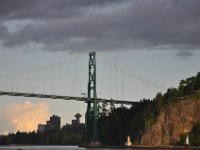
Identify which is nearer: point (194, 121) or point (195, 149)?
point (195, 149)

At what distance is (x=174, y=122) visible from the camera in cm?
18925

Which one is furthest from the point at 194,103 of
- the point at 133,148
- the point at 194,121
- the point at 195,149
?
the point at 195,149

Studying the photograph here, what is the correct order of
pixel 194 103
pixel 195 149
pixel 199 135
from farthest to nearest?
pixel 194 103 < pixel 199 135 < pixel 195 149

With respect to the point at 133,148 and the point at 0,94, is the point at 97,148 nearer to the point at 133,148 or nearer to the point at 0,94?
the point at 133,148

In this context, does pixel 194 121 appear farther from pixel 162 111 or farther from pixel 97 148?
pixel 97 148

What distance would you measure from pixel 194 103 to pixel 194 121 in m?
4.88

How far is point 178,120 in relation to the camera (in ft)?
620

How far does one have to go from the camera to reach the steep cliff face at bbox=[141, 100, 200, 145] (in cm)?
18788

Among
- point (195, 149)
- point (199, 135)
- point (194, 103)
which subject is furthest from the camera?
point (194, 103)

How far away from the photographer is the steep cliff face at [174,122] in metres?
188

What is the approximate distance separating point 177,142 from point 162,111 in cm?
1296

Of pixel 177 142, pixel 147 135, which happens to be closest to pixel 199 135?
pixel 177 142

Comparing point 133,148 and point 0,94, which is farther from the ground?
point 0,94

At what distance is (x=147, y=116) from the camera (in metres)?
199
